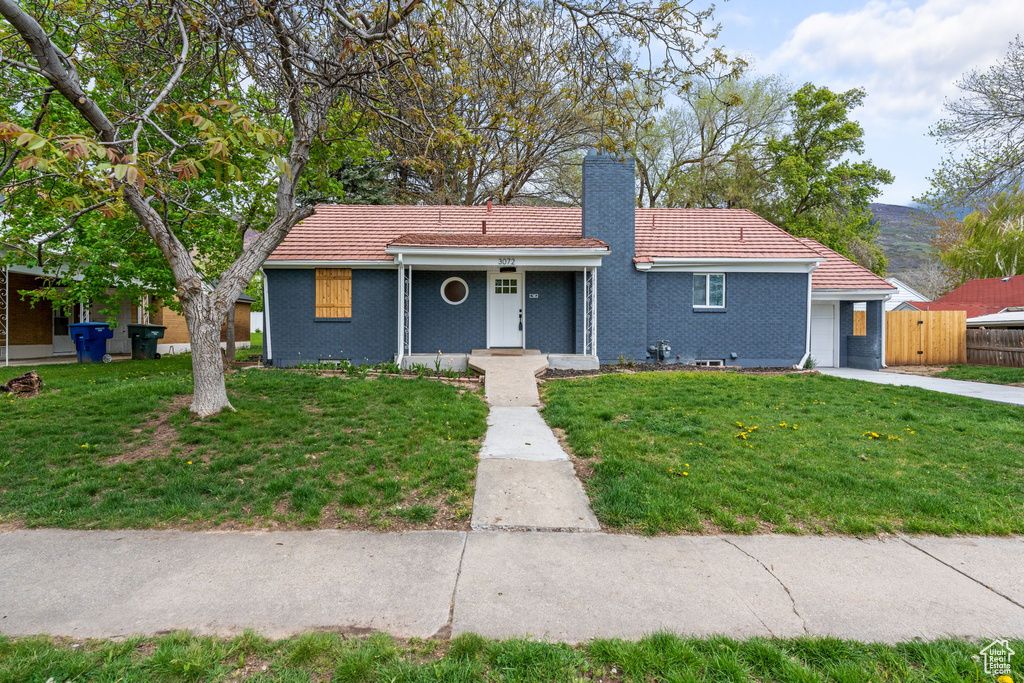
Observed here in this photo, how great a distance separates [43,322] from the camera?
18094 mm

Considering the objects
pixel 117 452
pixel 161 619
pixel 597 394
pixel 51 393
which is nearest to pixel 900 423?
pixel 597 394

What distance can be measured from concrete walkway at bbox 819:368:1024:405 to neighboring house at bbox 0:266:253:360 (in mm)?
22406

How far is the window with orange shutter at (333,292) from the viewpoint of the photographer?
1321cm

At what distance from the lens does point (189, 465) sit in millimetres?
5281

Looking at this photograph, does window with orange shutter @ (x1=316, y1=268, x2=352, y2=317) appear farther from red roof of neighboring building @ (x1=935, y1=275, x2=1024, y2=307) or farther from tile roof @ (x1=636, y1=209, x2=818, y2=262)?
red roof of neighboring building @ (x1=935, y1=275, x2=1024, y2=307)

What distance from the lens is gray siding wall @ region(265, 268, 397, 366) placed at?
13102 mm

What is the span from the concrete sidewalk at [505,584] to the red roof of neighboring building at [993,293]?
1057 inches

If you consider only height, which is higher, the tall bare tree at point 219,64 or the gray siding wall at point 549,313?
the tall bare tree at point 219,64

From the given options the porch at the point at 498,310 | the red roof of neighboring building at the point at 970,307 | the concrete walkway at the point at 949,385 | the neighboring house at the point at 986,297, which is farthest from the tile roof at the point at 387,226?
the neighboring house at the point at 986,297

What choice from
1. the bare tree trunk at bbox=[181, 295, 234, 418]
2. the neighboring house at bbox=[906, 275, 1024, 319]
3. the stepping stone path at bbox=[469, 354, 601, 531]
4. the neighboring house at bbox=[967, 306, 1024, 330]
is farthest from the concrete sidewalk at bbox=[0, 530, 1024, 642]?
the neighboring house at bbox=[906, 275, 1024, 319]

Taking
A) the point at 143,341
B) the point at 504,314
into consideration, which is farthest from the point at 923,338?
the point at 143,341

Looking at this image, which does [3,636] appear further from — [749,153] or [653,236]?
[749,153]

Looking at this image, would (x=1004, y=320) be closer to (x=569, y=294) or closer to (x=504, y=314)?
(x=569, y=294)

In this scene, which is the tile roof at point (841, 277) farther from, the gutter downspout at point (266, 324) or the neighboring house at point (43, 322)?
the neighboring house at point (43, 322)
